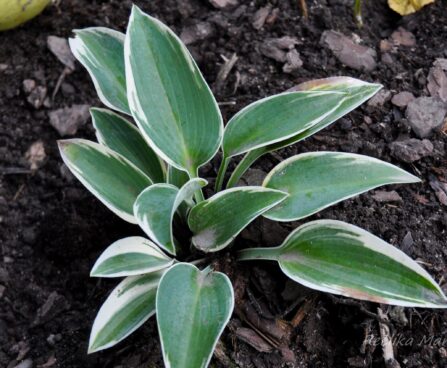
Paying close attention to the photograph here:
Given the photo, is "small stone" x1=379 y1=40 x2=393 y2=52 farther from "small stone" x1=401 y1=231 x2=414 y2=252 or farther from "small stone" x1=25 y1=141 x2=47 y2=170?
"small stone" x1=25 y1=141 x2=47 y2=170

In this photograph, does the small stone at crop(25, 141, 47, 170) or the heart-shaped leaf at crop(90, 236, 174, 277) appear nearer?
the heart-shaped leaf at crop(90, 236, 174, 277)

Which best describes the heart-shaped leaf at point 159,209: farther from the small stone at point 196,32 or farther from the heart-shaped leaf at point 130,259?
the small stone at point 196,32

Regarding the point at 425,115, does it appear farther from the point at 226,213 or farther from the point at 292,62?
the point at 226,213

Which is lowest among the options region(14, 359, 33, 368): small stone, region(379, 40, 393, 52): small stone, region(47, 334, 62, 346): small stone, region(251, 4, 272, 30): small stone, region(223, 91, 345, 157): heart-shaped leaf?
region(14, 359, 33, 368): small stone

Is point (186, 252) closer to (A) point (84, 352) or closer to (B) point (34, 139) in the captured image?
(A) point (84, 352)

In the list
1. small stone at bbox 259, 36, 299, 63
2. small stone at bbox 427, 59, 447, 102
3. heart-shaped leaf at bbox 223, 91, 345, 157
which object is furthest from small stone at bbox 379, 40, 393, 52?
heart-shaped leaf at bbox 223, 91, 345, 157

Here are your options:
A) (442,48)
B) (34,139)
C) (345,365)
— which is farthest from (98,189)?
(442,48)
